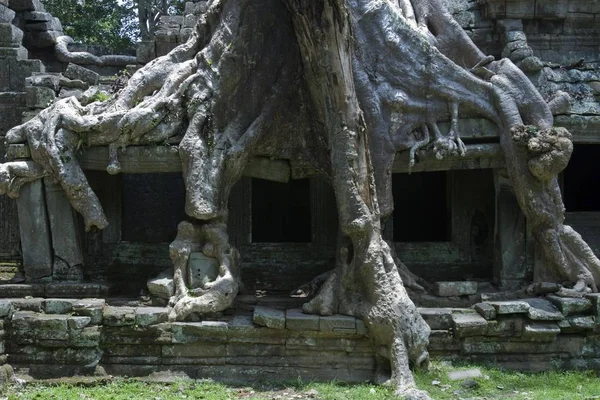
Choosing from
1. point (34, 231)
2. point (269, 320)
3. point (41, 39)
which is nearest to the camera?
point (269, 320)

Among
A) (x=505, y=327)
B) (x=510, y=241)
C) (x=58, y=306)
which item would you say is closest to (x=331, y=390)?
(x=505, y=327)

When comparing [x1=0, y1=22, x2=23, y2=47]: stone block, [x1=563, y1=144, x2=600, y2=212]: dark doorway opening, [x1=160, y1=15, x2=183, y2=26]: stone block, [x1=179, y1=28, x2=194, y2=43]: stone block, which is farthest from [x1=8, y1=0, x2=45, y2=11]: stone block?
[x1=563, y1=144, x2=600, y2=212]: dark doorway opening

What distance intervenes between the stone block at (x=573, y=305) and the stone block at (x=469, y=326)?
2.76 ft

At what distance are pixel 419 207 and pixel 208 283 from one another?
429 cm

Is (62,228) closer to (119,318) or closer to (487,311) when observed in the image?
(119,318)

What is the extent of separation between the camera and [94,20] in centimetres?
2025

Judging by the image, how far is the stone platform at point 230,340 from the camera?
806cm

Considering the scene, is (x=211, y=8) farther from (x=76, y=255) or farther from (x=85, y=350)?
(x=85, y=350)

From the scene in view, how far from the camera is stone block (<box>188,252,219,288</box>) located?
28.0ft

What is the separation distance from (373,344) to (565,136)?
307cm

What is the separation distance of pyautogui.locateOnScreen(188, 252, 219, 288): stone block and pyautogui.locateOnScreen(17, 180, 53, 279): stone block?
5.74 feet

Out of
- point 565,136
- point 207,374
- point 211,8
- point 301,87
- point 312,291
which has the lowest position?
point 207,374

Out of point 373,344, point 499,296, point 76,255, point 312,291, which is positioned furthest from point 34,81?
point 499,296

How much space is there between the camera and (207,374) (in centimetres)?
816
